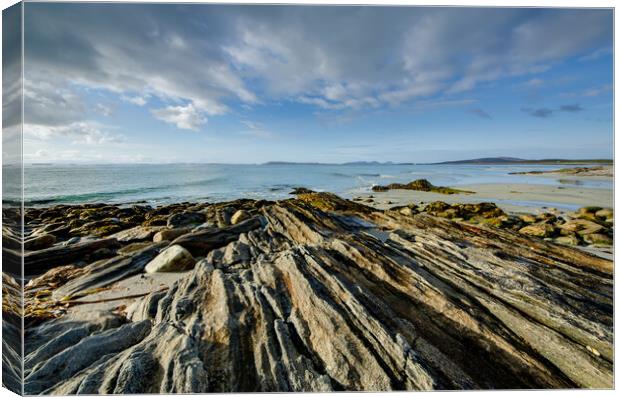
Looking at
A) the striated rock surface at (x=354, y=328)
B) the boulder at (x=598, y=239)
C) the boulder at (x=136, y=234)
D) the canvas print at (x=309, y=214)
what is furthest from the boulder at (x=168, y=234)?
the boulder at (x=598, y=239)

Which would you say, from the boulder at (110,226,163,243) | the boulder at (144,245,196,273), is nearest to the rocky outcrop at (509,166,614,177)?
the boulder at (144,245,196,273)

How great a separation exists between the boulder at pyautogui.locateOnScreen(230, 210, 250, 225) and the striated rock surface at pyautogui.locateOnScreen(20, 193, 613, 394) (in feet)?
9.55

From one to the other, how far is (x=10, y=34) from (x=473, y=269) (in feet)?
23.1

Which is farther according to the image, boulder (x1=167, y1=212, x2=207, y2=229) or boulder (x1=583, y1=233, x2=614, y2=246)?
boulder (x1=167, y1=212, x2=207, y2=229)

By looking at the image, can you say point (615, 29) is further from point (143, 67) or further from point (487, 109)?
point (143, 67)

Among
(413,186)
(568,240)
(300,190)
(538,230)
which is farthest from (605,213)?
(300,190)

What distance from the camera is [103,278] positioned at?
5004 millimetres

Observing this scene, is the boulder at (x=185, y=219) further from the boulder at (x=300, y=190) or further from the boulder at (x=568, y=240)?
the boulder at (x=568, y=240)

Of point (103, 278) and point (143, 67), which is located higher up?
point (143, 67)

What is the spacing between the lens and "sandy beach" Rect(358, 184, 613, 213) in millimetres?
6684

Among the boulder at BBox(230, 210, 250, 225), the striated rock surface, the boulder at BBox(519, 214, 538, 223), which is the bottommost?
the striated rock surface

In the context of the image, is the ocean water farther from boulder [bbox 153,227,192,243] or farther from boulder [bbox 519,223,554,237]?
boulder [bbox 153,227,192,243]

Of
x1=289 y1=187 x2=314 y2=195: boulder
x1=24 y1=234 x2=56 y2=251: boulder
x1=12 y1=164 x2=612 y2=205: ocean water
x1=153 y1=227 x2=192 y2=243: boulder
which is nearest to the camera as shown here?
x1=24 y1=234 x2=56 y2=251: boulder

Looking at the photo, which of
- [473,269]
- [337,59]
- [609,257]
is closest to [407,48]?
[337,59]
